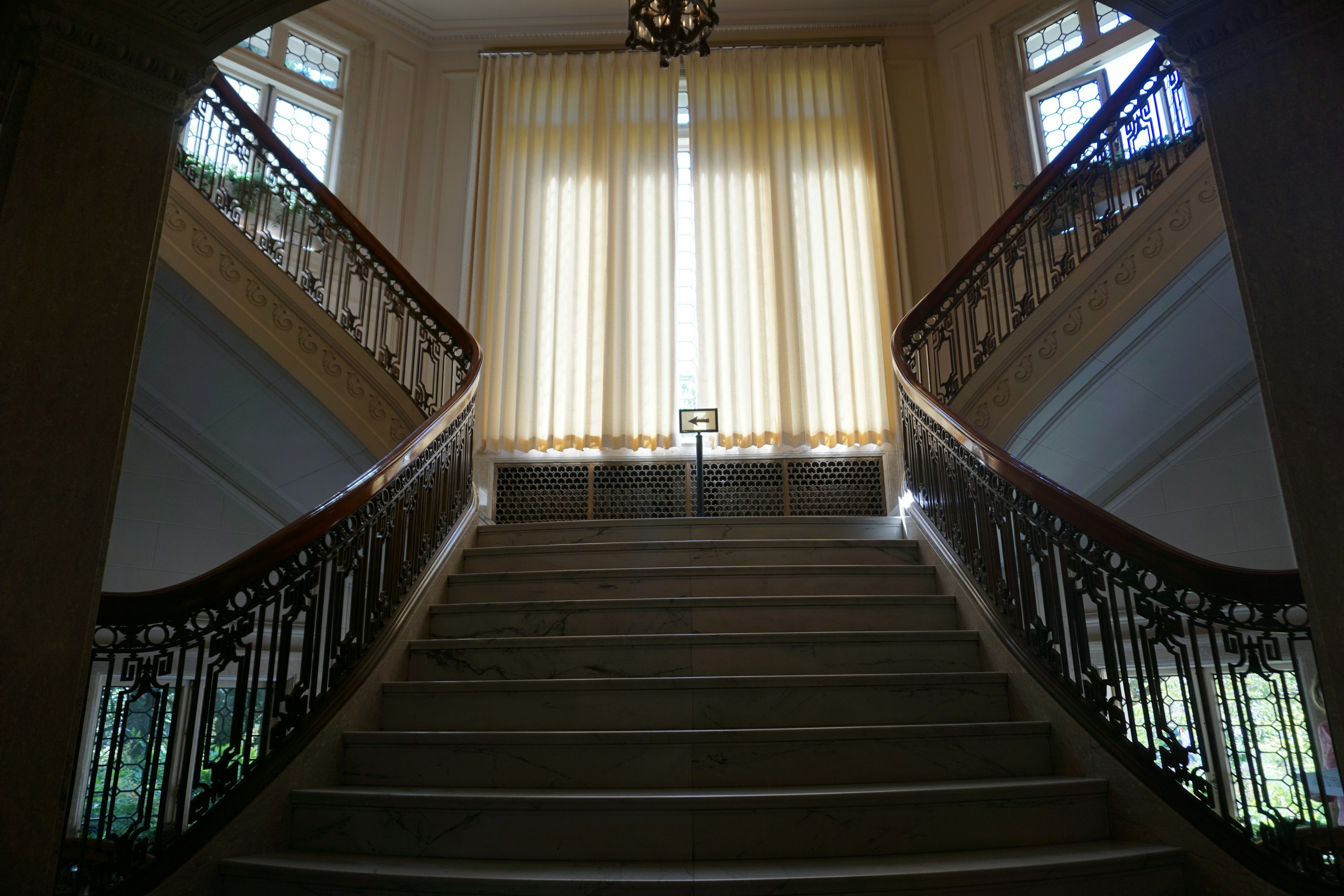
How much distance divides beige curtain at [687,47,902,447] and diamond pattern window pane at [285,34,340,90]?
3.24 metres

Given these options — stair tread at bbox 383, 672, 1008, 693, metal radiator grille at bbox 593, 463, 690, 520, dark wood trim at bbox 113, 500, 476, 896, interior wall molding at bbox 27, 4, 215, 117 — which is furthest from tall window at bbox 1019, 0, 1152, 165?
interior wall molding at bbox 27, 4, 215, 117

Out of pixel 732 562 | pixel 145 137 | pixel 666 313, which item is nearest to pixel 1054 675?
pixel 732 562

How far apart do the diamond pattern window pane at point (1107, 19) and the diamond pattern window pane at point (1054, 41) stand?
0.48 feet

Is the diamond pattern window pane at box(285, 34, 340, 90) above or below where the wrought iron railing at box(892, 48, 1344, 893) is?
above

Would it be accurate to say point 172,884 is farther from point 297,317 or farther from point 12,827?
point 297,317

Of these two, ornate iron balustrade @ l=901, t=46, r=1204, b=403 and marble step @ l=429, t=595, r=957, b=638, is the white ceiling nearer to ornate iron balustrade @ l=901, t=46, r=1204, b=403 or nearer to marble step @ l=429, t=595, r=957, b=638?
ornate iron balustrade @ l=901, t=46, r=1204, b=403

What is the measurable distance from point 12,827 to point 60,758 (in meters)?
0.15

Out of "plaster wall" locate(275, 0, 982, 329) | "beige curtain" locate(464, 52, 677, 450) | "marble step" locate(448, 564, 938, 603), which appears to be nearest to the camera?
"marble step" locate(448, 564, 938, 603)

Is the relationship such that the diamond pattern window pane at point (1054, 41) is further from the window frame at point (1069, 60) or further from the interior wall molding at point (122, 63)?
the interior wall molding at point (122, 63)

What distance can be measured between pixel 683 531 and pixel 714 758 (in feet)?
6.99

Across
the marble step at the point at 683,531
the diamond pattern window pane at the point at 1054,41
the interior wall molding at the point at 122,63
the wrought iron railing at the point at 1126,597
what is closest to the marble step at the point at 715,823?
the wrought iron railing at the point at 1126,597

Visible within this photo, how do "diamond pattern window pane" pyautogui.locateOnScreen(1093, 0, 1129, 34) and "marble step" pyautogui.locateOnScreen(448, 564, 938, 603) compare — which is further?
"diamond pattern window pane" pyautogui.locateOnScreen(1093, 0, 1129, 34)

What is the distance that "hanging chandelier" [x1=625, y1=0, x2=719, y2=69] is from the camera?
4.34 meters

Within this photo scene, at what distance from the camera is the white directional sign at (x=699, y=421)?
6.46 metres
